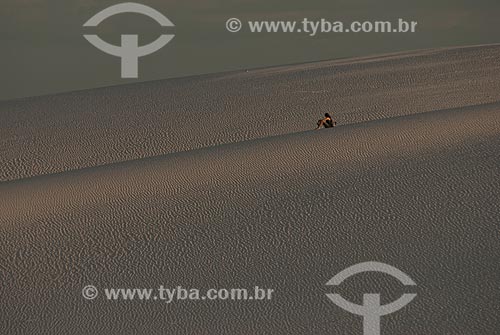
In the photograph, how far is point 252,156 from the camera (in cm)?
1335

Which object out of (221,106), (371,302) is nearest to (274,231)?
(371,302)

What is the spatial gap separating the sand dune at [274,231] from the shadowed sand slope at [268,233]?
0.02 metres

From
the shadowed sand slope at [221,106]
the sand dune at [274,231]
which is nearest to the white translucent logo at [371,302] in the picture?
the sand dune at [274,231]

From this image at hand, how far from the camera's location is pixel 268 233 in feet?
35.0

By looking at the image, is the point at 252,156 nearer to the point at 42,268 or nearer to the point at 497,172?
the point at 497,172

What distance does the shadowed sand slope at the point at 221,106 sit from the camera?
17500 millimetres

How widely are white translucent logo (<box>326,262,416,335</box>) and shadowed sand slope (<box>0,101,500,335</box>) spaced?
87 millimetres

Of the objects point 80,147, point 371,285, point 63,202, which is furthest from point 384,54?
point 371,285

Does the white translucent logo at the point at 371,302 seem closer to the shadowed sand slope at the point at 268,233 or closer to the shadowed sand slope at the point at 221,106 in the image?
the shadowed sand slope at the point at 268,233

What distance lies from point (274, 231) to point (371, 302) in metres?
1.77

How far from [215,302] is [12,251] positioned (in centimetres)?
243

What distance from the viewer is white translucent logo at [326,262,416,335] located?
353 inches

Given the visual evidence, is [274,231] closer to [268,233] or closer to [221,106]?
[268,233]

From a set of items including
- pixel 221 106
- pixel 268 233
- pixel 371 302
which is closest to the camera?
pixel 371 302
